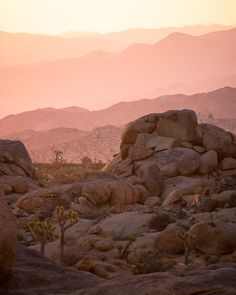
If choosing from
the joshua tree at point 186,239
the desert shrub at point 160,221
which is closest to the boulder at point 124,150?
the desert shrub at point 160,221

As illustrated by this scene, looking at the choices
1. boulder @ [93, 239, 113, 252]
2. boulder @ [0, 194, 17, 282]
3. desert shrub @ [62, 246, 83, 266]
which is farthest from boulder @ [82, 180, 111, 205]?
boulder @ [0, 194, 17, 282]

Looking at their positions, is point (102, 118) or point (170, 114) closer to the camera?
point (170, 114)

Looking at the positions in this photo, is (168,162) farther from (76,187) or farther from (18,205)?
(18,205)

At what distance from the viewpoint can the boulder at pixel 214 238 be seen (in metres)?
17.8

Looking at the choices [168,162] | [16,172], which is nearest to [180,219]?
[168,162]

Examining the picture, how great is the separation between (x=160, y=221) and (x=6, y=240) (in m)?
14.7

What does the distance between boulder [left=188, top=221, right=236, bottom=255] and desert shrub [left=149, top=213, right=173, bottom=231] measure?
320 cm

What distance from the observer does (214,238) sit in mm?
17984

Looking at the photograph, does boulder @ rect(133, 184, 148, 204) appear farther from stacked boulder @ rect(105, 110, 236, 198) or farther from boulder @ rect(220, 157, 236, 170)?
boulder @ rect(220, 157, 236, 170)

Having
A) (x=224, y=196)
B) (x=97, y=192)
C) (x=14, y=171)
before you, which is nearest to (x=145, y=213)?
(x=224, y=196)

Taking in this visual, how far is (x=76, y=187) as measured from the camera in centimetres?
2920

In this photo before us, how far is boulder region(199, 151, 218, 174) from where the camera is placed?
35.5 meters

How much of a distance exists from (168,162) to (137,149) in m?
2.66

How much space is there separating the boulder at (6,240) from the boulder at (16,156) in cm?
2784
